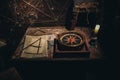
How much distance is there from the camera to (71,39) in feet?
19.4

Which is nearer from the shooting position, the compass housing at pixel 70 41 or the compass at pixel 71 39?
the compass housing at pixel 70 41

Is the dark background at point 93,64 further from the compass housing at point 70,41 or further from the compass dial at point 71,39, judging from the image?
the compass dial at point 71,39

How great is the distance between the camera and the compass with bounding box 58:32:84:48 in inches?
224

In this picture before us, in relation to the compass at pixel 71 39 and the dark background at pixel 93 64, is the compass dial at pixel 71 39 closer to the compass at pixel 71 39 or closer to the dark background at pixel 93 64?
the compass at pixel 71 39

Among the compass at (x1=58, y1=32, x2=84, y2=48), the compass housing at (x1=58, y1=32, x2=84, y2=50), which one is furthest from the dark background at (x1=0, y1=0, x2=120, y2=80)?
the compass at (x1=58, y1=32, x2=84, y2=48)

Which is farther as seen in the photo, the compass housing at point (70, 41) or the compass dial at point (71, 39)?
the compass dial at point (71, 39)

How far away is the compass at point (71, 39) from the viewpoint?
5.68 m

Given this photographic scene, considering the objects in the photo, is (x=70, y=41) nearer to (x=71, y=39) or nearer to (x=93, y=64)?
(x=71, y=39)

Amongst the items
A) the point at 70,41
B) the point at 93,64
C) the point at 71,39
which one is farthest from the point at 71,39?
the point at 93,64

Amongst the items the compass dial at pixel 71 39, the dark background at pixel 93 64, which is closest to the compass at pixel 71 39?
the compass dial at pixel 71 39

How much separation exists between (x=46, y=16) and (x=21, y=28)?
96 centimetres

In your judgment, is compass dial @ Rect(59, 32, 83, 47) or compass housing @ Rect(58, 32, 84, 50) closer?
compass housing @ Rect(58, 32, 84, 50)

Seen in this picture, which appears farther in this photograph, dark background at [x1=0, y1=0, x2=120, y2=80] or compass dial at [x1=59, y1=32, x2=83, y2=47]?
compass dial at [x1=59, y1=32, x2=83, y2=47]

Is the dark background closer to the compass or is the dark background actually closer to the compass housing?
the compass housing
